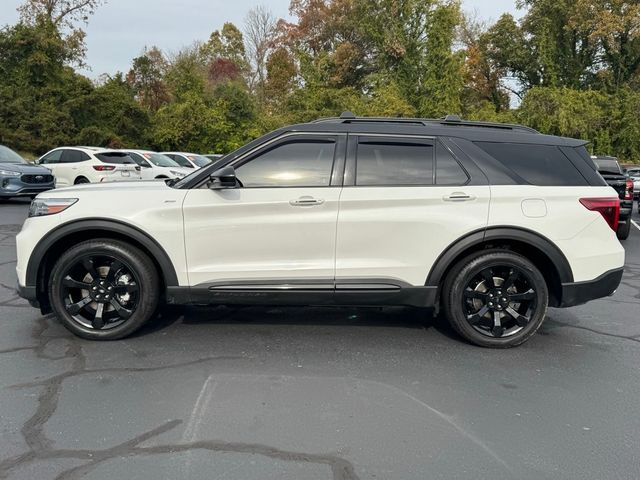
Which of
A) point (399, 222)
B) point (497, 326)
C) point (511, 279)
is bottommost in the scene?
point (497, 326)

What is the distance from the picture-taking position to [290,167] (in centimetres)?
431

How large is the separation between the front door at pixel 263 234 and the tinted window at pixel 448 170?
82cm

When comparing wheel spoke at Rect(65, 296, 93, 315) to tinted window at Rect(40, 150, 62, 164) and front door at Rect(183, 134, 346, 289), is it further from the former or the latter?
tinted window at Rect(40, 150, 62, 164)

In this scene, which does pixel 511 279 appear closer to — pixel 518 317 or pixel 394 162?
pixel 518 317

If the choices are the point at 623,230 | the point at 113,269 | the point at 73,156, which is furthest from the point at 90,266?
the point at 73,156

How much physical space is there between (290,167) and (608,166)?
31.3 ft

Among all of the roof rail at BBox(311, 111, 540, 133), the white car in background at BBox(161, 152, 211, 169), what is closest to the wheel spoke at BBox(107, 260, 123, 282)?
the roof rail at BBox(311, 111, 540, 133)

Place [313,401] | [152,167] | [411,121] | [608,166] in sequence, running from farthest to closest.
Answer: [152,167], [608,166], [411,121], [313,401]

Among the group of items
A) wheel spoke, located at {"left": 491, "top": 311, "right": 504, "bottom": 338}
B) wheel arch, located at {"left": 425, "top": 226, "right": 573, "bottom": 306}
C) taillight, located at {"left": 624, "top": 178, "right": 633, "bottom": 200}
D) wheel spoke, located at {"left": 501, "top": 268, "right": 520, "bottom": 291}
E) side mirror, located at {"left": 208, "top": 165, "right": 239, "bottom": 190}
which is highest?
side mirror, located at {"left": 208, "top": 165, "right": 239, "bottom": 190}

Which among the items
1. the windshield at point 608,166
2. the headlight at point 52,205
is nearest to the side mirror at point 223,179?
the headlight at point 52,205

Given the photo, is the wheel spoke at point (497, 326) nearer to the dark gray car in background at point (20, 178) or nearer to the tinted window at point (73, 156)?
the dark gray car in background at point (20, 178)

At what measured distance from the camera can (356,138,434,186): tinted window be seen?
430 centimetres

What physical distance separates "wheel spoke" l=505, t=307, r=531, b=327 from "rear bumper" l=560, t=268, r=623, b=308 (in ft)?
1.11

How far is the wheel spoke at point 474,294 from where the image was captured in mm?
4297
